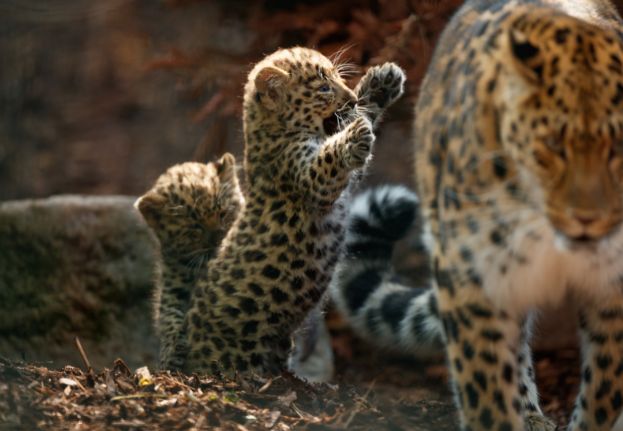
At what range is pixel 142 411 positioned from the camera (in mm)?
4672

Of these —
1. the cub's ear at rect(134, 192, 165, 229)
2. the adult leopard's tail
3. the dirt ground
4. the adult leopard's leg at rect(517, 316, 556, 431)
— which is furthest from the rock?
the adult leopard's leg at rect(517, 316, 556, 431)

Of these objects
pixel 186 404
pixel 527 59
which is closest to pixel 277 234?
pixel 186 404

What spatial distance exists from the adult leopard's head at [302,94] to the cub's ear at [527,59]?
1960 millimetres

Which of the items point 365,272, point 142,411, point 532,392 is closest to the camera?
point 142,411

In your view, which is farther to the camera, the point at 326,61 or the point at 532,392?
the point at 326,61

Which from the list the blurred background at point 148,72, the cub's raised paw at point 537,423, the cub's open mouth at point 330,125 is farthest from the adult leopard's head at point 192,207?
the cub's raised paw at point 537,423

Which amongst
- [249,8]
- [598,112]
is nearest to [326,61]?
[598,112]

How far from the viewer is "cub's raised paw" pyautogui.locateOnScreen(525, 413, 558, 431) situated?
5432 mm

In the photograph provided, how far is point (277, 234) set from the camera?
589 cm

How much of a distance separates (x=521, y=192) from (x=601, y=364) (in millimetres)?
1008

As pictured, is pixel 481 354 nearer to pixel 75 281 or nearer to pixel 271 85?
pixel 271 85

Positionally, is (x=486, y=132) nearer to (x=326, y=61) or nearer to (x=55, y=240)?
(x=326, y=61)

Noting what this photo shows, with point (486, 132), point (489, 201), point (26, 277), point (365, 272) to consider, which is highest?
point (486, 132)

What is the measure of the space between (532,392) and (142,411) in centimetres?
220
